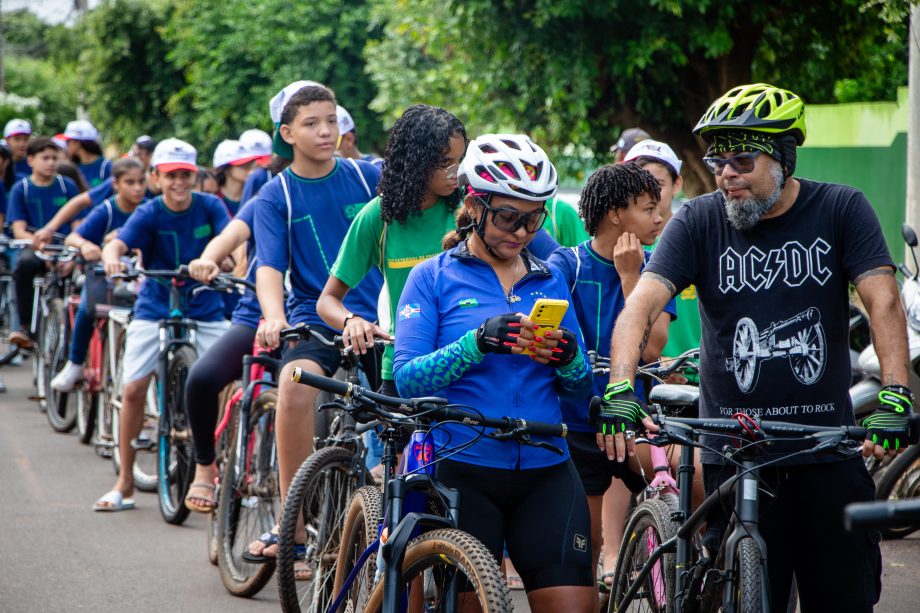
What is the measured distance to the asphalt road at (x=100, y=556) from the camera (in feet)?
21.6

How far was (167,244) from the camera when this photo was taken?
28.8ft

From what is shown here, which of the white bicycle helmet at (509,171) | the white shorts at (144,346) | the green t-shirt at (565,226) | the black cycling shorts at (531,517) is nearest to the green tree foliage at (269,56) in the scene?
the white shorts at (144,346)

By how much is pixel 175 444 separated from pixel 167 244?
4.48ft

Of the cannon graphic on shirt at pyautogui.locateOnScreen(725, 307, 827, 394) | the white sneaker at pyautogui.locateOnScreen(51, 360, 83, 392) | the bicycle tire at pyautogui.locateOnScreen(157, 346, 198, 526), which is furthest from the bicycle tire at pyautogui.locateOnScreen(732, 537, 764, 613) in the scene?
the white sneaker at pyautogui.locateOnScreen(51, 360, 83, 392)

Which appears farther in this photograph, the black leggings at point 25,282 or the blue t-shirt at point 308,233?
the black leggings at point 25,282

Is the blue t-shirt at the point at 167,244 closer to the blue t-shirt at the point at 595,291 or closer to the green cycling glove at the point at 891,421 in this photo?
the blue t-shirt at the point at 595,291

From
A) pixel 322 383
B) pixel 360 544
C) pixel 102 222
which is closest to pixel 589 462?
pixel 360 544

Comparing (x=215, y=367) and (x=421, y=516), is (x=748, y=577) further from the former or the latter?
(x=215, y=367)

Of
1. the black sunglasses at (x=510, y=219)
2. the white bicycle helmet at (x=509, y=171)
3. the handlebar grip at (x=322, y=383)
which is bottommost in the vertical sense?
the handlebar grip at (x=322, y=383)

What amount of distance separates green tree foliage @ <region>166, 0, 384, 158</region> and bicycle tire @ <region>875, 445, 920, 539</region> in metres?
16.5

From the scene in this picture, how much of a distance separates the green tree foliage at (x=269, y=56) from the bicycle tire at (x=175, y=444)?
1454 cm

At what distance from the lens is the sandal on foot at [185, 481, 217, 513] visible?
24.7 ft

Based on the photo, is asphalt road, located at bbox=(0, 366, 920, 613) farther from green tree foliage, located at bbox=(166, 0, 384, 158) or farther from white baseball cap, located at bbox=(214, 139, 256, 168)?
green tree foliage, located at bbox=(166, 0, 384, 158)

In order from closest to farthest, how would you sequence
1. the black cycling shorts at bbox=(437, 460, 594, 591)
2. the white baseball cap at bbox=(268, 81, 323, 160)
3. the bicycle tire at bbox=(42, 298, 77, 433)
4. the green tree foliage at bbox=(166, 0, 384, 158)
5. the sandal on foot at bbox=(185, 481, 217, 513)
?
1. the black cycling shorts at bbox=(437, 460, 594, 591)
2. the white baseball cap at bbox=(268, 81, 323, 160)
3. the sandal on foot at bbox=(185, 481, 217, 513)
4. the bicycle tire at bbox=(42, 298, 77, 433)
5. the green tree foliage at bbox=(166, 0, 384, 158)
